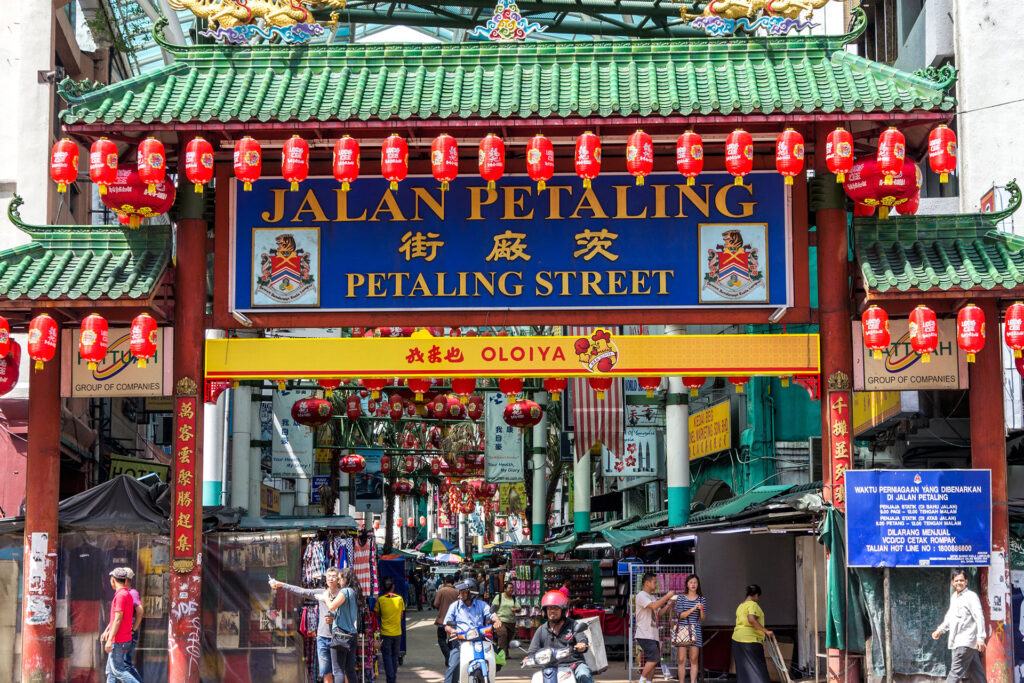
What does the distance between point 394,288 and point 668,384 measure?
13.6 m

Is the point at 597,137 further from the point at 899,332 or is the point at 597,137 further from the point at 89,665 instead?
the point at 89,665

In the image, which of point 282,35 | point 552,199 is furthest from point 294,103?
point 552,199

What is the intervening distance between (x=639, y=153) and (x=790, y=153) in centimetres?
175

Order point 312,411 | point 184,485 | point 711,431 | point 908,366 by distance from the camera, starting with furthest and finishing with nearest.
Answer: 1. point 711,431
2. point 312,411
3. point 184,485
4. point 908,366

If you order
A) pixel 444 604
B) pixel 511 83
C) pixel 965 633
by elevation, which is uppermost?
pixel 511 83

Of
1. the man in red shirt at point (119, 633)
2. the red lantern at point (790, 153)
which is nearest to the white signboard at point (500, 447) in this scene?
the man in red shirt at point (119, 633)

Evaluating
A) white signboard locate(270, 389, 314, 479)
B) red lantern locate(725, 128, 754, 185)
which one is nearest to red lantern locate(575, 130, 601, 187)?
red lantern locate(725, 128, 754, 185)

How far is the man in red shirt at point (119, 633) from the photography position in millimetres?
14781

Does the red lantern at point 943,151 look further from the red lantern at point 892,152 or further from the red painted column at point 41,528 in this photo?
the red painted column at point 41,528

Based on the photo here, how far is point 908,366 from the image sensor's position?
1549 cm

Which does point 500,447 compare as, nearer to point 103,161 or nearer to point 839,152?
point 103,161

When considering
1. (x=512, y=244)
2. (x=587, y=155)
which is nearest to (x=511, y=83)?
(x=587, y=155)

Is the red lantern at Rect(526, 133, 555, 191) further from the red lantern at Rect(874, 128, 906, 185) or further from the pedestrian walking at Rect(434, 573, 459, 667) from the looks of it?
the pedestrian walking at Rect(434, 573, 459, 667)

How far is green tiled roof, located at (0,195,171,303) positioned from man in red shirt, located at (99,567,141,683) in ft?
11.3
